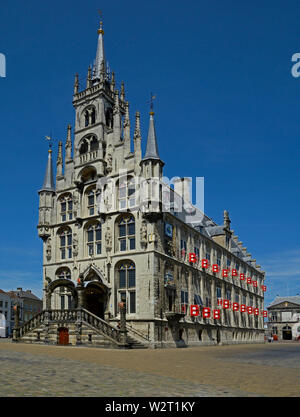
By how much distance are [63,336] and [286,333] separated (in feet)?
330

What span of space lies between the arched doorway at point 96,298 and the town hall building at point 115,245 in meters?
0.10

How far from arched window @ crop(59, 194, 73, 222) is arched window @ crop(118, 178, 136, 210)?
6.86 m

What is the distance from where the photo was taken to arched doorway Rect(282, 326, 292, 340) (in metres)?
119

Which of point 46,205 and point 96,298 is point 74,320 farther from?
point 46,205

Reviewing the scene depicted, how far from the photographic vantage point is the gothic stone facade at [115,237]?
36500mm

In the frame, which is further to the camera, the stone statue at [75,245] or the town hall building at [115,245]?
the stone statue at [75,245]

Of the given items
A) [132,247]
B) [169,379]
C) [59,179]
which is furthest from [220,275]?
[169,379]

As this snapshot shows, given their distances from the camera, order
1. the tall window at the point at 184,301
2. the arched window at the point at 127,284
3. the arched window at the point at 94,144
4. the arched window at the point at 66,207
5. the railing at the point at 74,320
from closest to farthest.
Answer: the railing at the point at 74,320, the arched window at the point at 127,284, the tall window at the point at 184,301, the arched window at the point at 94,144, the arched window at the point at 66,207

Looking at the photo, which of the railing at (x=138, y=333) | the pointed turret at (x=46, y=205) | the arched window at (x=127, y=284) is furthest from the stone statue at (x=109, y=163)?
the railing at (x=138, y=333)

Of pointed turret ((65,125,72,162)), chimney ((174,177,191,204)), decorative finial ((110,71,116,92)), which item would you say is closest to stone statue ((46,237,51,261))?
pointed turret ((65,125,72,162))

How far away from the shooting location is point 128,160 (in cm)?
3972

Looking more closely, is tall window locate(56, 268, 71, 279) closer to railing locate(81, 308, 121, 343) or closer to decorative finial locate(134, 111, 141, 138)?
railing locate(81, 308, 121, 343)

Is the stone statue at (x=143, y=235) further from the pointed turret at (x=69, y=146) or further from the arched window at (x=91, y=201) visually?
the pointed turret at (x=69, y=146)
